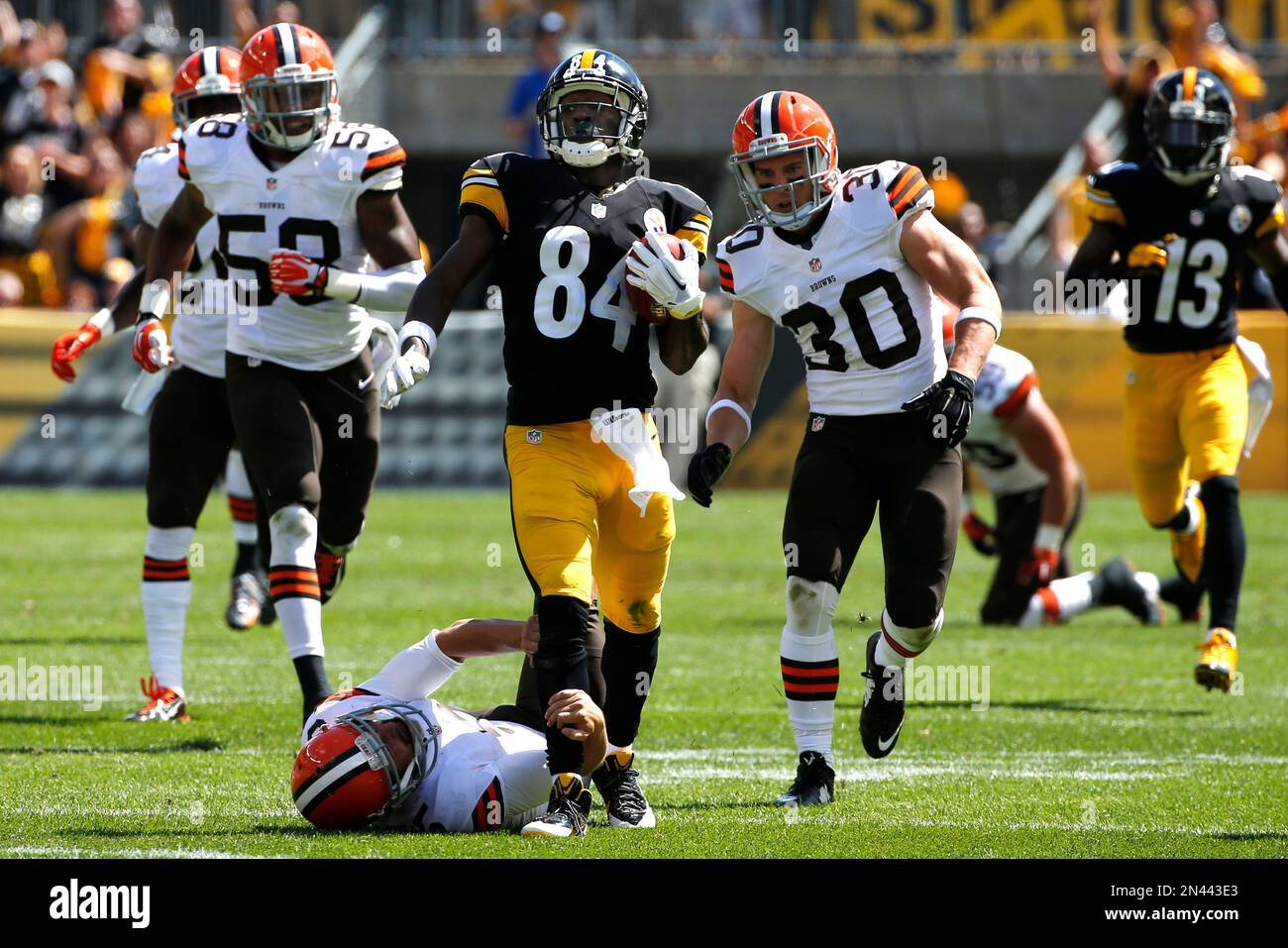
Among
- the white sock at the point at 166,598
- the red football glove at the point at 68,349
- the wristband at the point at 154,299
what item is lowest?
the white sock at the point at 166,598

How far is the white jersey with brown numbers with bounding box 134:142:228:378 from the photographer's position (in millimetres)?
6992

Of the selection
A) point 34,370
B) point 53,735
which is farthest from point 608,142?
point 34,370

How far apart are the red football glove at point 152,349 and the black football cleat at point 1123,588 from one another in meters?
4.58

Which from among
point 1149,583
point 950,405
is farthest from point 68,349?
point 1149,583

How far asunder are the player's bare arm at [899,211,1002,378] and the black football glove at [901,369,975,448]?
0.11m

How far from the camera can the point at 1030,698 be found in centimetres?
730

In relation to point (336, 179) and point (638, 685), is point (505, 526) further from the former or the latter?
point (638, 685)

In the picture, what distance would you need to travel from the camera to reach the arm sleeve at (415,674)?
4.88 metres

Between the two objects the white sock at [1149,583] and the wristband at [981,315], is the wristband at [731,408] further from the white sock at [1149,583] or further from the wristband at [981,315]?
the white sock at [1149,583]

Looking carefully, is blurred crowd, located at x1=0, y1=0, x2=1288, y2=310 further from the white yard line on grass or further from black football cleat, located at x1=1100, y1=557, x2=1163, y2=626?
the white yard line on grass

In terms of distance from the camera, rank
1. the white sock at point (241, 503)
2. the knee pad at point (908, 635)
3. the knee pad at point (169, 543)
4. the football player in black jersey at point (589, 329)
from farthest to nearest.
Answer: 1. the white sock at point (241, 503)
2. the knee pad at point (169, 543)
3. the knee pad at point (908, 635)
4. the football player in black jersey at point (589, 329)

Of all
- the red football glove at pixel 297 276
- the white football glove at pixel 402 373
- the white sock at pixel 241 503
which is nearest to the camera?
the white football glove at pixel 402 373

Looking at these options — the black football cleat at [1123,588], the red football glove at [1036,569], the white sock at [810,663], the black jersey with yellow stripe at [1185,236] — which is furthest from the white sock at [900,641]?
the red football glove at [1036,569]

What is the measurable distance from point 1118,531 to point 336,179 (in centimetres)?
790
